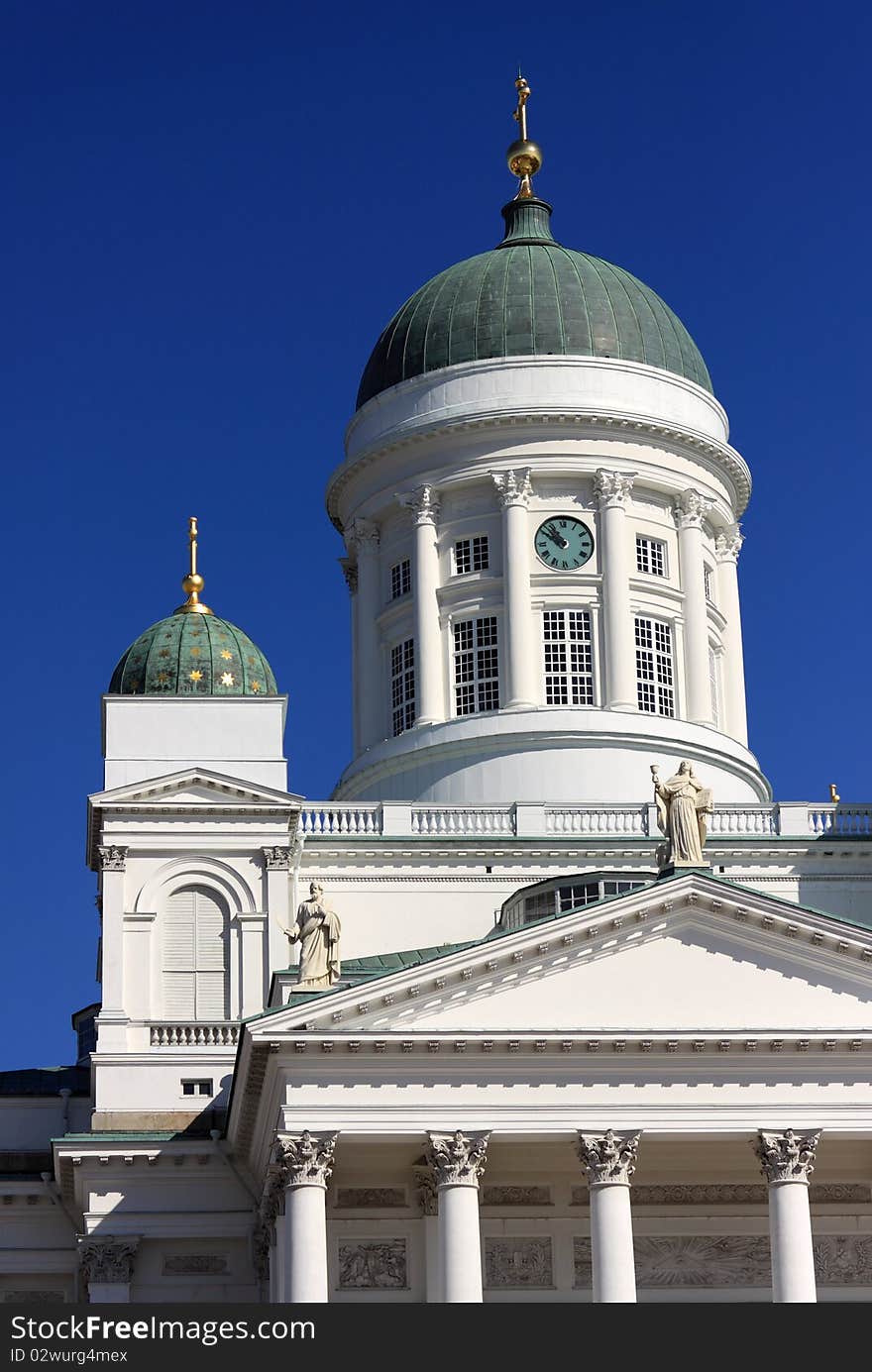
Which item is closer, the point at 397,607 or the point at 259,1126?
the point at 259,1126

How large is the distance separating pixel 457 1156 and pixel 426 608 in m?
23.0

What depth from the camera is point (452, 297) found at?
258ft

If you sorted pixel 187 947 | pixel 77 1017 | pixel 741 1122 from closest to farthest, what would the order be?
pixel 741 1122
pixel 187 947
pixel 77 1017

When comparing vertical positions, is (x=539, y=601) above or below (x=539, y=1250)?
above

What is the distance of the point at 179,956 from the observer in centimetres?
6369

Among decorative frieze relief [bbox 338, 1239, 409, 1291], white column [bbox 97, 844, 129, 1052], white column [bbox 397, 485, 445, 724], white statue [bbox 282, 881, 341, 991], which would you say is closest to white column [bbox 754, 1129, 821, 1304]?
decorative frieze relief [bbox 338, 1239, 409, 1291]

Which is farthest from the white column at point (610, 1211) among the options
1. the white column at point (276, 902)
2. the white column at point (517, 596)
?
the white column at point (517, 596)

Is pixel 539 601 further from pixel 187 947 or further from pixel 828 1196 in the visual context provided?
pixel 828 1196

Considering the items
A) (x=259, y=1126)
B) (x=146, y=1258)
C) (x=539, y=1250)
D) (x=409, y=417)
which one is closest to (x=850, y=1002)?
(x=539, y=1250)

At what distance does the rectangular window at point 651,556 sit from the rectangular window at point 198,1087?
1990 centimetres

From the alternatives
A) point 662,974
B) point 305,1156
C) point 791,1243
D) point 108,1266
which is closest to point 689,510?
point 662,974

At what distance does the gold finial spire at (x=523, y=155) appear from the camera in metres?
82.8

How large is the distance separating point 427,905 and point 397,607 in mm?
11880

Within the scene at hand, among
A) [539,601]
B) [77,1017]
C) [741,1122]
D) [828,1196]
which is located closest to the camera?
[741,1122]
